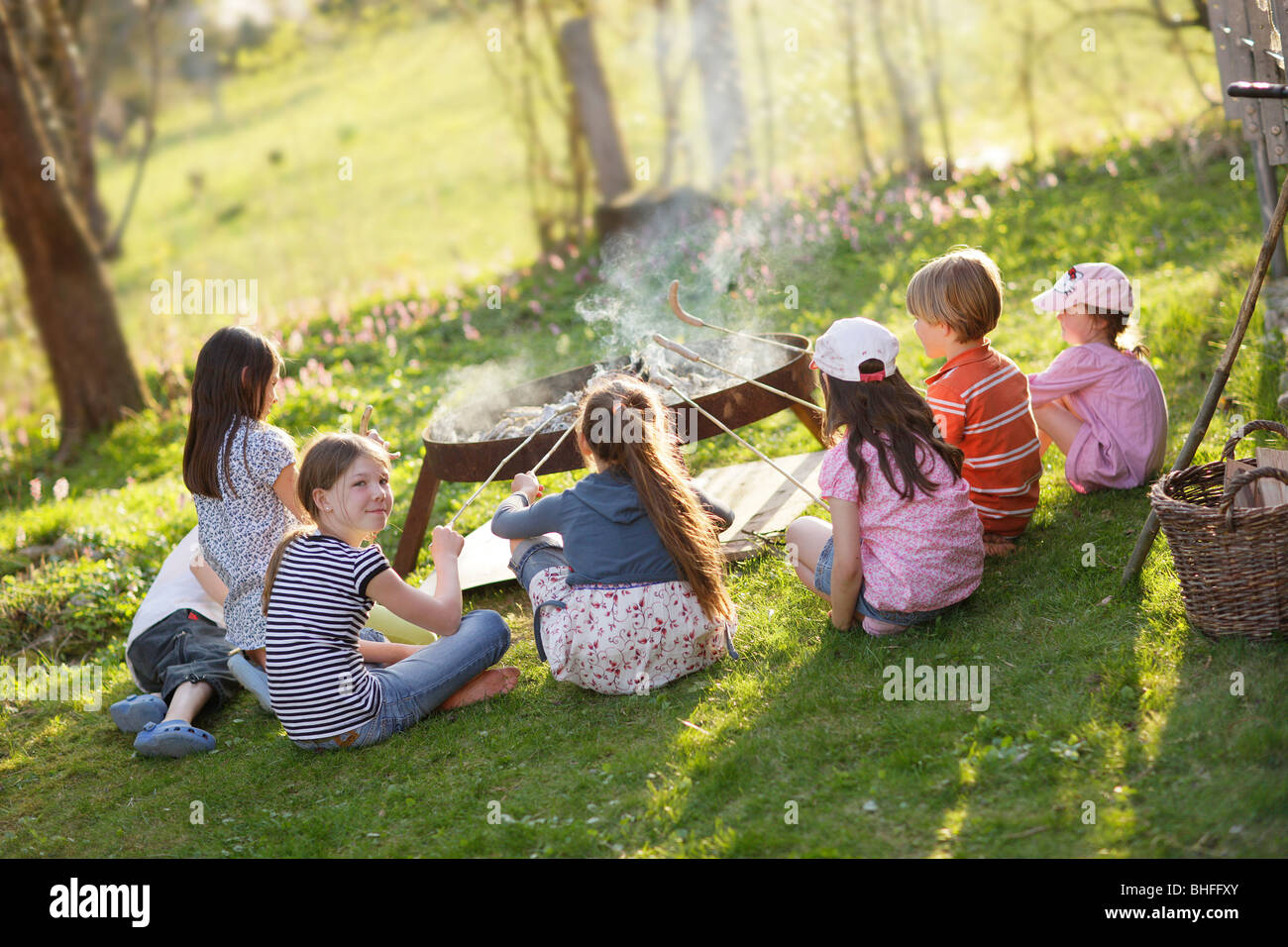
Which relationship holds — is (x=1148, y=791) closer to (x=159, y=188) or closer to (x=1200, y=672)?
(x=1200, y=672)

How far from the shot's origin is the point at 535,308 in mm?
9406

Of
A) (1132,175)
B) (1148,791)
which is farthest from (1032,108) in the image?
(1148,791)

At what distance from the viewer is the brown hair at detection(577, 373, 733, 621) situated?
3.78 m

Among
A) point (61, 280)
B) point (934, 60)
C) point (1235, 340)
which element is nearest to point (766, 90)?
point (934, 60)

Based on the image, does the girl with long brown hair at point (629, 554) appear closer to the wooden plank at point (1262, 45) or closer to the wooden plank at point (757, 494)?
the wooden plank at point (757, 494)

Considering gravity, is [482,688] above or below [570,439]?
below

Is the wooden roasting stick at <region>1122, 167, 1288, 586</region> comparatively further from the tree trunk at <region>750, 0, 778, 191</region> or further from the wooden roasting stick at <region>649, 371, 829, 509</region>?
the tree trunk at <region>750, 0, 778, 191</region>

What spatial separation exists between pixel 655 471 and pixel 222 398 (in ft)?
5.70

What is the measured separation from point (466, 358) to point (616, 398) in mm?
5316

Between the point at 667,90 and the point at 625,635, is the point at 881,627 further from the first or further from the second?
the point at 667,90

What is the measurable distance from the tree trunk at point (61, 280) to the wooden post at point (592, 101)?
4.75m

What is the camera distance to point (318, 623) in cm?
374

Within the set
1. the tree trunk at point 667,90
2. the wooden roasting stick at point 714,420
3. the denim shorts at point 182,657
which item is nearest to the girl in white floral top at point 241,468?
the denim shorts at point 182,657

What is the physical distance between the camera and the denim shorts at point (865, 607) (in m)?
3.94
